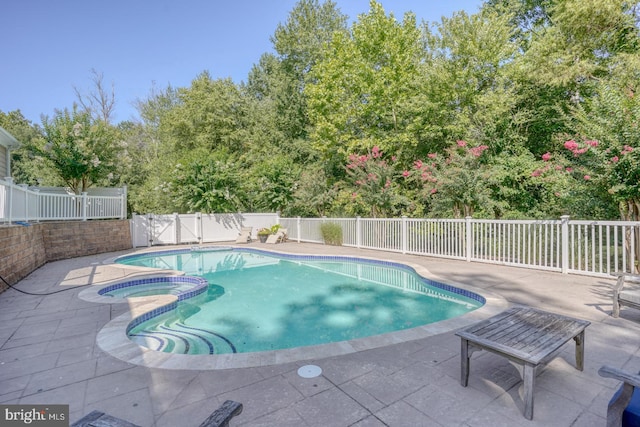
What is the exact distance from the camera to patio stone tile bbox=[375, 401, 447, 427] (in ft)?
6.34

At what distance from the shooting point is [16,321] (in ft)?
13.2

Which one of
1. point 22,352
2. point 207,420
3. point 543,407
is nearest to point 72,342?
point 22,352

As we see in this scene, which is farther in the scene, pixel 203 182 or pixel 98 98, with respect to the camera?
pixel 98 98

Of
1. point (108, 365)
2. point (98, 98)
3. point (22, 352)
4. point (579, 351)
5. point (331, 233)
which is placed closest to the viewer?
point (579, 351)

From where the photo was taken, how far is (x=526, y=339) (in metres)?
2.19

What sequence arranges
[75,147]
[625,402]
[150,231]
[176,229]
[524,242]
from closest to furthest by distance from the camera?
[625,402] < [524,242] < [75,147] < [150,231] < [176,229]

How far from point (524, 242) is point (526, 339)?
5.71 meters

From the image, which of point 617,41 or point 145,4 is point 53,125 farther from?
point 617,41

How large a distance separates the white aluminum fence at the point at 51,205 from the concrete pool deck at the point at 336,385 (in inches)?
159

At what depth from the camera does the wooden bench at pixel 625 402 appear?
1.46 meters

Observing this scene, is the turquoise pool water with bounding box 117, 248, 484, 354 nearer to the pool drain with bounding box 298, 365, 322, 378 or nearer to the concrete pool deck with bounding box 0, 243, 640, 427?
the concrete pool deck with bounding box 0, 243, 640, 427

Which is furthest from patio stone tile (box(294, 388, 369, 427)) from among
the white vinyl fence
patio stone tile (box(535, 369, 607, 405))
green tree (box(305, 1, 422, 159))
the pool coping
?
green tree (box(305, 1, 422, 159))

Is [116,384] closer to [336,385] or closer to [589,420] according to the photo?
[336,385]

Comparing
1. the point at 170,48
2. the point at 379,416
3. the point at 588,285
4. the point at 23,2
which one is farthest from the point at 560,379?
the point at 170,48
